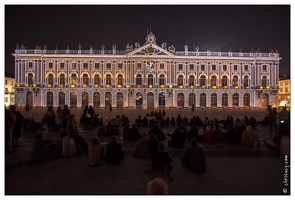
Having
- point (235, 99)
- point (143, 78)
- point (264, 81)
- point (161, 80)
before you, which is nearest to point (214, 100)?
point (235, 99)

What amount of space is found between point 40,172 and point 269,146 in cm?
926

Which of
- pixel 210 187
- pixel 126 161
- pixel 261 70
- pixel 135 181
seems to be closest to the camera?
pixel 210 187

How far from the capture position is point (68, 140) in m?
9.02

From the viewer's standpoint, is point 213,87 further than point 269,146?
Yes

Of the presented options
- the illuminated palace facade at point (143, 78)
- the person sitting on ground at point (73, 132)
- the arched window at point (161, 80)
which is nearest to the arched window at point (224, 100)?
the illuminated palace facade at point (143, 78)

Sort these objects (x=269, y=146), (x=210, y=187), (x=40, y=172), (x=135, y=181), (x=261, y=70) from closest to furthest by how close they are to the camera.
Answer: (x=210, y=187)
(x=135, y=181)
(x=40, y=172)
(x=269, y=146)
(x=261, y=70)

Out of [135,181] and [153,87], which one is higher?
[153,87]

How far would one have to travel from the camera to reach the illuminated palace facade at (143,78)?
49.4m

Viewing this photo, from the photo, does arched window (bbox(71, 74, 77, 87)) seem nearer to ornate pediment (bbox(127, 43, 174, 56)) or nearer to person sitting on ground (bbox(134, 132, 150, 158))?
ornate pediment (bbox(127, 43, 174, 56))

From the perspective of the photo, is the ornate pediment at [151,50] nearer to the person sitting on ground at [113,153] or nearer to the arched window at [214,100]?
the arched window at [214,100]

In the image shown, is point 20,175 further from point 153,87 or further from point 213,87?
point 213,87

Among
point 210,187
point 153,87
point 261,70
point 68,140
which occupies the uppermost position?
point 261,70

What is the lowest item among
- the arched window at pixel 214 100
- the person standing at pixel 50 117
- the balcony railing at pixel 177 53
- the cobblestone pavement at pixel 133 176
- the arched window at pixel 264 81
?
the cobblestone pavement at pixel 133 176

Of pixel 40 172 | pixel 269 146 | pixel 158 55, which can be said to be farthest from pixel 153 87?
pixel 40 172
